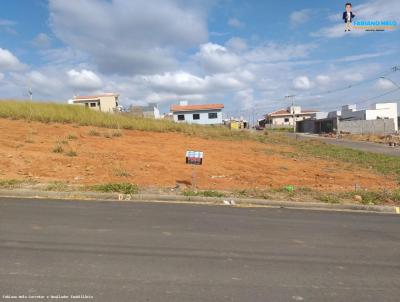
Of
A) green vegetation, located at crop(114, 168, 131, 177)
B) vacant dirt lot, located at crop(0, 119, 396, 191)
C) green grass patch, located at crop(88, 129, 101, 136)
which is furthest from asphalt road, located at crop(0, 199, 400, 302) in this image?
green grass patch, located at crop(88, 129, 101, 136)

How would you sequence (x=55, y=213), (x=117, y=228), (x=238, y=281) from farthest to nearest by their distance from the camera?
1. (x=55, y=213)
2. (x=117, y=228)
3. (x=238, y=281)

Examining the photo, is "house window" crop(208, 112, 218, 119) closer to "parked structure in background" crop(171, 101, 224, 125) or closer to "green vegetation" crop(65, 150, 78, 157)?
"parked structure in background" crop(171, 101, 224, 125)

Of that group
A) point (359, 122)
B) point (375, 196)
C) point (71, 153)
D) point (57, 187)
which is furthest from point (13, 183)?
point (359, 122)

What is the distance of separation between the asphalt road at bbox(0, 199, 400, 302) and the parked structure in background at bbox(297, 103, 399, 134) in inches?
2340

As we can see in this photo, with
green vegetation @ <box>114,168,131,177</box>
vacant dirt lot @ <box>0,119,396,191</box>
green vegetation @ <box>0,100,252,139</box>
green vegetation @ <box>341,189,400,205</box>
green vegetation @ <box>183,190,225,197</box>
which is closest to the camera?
green vegetation @ <box>183,190,225,197</box>

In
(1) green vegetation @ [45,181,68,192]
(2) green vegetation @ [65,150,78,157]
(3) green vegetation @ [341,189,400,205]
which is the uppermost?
(2) green vegetation @ [65,150,78,157]

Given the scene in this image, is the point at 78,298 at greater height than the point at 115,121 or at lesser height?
lesser

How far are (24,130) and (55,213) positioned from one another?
622 inches

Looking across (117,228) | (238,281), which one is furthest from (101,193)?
(238,281)

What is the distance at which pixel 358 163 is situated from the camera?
2180 cm

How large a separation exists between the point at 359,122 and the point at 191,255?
65025 mm

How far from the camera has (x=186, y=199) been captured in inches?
389

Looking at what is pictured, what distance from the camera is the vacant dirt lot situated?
1253cm

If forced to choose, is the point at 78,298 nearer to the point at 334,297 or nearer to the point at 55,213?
the point at 334,297
